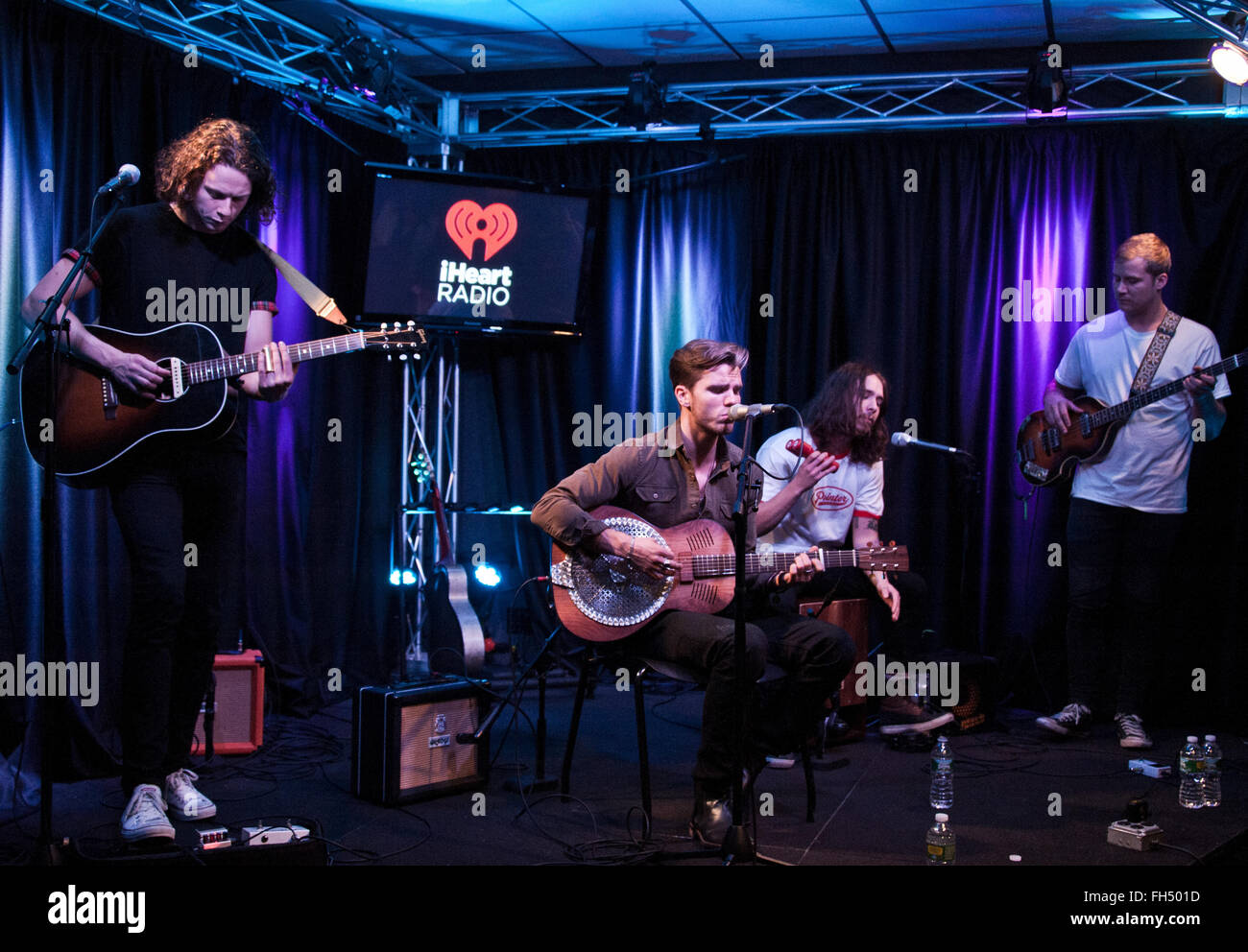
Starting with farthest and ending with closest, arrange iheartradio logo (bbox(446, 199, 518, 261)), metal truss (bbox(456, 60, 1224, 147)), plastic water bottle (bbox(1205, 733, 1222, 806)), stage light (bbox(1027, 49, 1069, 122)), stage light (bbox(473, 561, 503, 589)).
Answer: stage light (bbox(473, 561, 503, 589)) → iheartradio logo (bbox(446, 199, 518, 261)) → metal truss (bbox(456, 60, 1224, 147)) → stage light (bbox(1027, 49, 1069, 122)) → plastic water bottle (bbox(1205, 733, 1222, 806))

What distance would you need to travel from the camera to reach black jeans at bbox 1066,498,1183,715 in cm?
555

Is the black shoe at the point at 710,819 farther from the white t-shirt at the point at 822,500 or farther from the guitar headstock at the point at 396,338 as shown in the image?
the guitar headstock at the point at 396,338

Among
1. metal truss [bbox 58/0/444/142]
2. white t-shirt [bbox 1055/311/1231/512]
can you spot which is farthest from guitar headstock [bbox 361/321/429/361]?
white t-shirt [bbox 1055/311/1231/512]

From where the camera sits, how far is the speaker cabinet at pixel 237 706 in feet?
16.7

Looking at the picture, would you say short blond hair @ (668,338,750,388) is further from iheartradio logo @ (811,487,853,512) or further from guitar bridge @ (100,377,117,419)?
guitar bridge @ (100,377,117,419)

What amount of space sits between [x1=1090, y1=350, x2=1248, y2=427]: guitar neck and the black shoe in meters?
3.04

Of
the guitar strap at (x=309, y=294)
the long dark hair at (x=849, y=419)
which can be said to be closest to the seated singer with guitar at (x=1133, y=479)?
the long dark hair at (x=849, y=419)

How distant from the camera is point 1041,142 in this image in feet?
21.7

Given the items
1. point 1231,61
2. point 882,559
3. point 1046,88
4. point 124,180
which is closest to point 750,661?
point 882,559

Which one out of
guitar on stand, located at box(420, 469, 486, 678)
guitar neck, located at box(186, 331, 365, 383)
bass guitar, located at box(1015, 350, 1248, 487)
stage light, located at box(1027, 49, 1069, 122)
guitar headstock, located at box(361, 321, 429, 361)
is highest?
stage light, located at box(1027, 49, 1069, 122)

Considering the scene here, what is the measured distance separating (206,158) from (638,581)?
2082 mm

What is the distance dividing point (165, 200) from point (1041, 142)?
5.01 meters

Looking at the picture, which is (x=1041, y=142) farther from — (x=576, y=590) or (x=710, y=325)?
(x=576, y=590)
